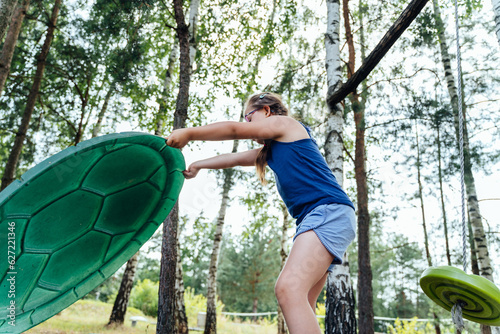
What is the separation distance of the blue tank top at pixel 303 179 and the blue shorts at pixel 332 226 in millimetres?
42

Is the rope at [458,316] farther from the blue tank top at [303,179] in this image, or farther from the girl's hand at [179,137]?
the girl's hand at [179,137]

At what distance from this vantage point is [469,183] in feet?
21.0

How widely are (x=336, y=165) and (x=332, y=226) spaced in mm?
3188

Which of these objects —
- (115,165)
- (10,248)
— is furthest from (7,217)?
(115,165)

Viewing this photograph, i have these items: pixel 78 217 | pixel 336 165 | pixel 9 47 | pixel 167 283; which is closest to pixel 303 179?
pixel 78 217

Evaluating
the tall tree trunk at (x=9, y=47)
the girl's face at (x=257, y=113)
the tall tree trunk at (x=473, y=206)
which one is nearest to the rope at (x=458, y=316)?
the girl's face at (x=257, y=113)

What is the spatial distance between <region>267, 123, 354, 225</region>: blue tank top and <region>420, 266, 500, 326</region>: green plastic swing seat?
2.10 ft

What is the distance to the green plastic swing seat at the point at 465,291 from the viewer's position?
1684 mm

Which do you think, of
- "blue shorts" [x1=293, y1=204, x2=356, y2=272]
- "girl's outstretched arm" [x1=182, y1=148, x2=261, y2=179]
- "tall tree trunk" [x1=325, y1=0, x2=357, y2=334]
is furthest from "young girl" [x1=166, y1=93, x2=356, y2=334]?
"tall tree trunk" [x1=325, y1=0, x2=357, y2=334]

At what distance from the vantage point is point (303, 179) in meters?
1.62

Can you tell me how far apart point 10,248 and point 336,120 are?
12.6 feet

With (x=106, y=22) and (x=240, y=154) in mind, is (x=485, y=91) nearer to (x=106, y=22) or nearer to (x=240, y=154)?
(x=240, y=154)

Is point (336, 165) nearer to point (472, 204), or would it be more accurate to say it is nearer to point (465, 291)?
point (465, 291)

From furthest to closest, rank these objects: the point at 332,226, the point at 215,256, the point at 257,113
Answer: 1. the point at 215,256
2. the point at 257,113
3. the point at 332,226
